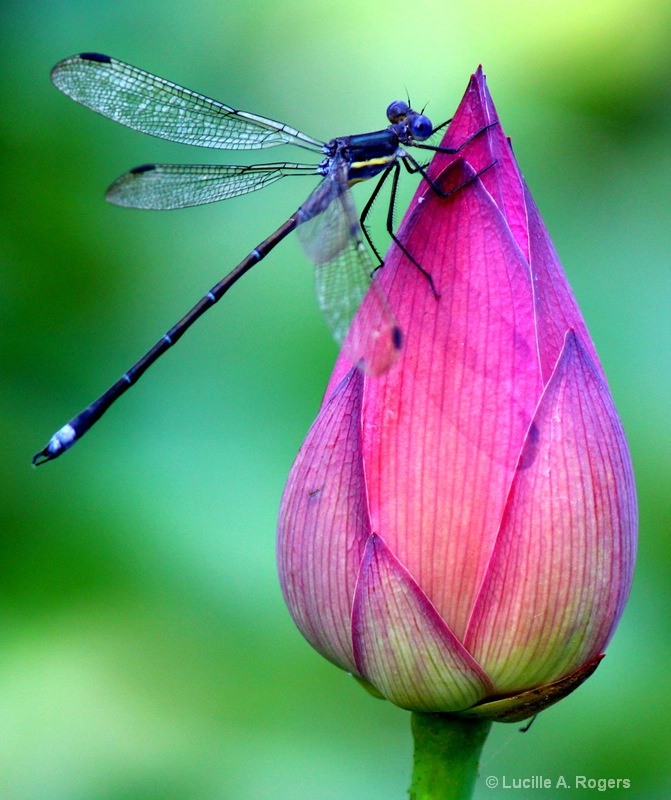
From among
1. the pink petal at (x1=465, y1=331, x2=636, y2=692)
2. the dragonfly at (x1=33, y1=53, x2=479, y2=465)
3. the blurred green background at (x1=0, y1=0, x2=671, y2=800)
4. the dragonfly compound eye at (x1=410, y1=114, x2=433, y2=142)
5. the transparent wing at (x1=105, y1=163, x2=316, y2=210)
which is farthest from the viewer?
the transparent wing at (x1=105, y1=163, x2=316, y2=210)

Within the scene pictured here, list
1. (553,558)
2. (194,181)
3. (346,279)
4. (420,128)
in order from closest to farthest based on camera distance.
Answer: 1. (553,558)
2. (346,279)
3. (420,128)
4. (194,181)

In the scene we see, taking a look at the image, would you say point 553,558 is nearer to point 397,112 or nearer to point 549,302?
point 549,302

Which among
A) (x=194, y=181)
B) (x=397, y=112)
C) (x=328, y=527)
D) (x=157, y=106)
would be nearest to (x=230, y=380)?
(x=194, y=181)

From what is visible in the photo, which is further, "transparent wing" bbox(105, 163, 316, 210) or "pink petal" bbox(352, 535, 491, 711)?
"transparent wing" bbox(105, 163, 316, 210)

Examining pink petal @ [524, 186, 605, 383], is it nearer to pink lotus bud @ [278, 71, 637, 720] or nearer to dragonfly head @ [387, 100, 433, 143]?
pink lotus bud @ [278, 71, 637, 720]

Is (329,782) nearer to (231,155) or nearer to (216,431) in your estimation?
(216,431)

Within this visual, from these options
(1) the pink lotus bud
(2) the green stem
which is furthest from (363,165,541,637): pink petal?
(2) the green stem
